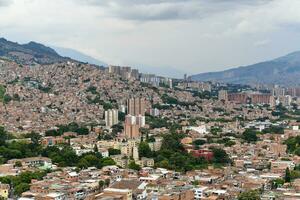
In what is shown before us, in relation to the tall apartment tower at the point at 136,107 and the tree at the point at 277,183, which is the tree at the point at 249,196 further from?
the tall apartment tower at the point at 136,107

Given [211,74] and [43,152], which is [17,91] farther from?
[211,74]

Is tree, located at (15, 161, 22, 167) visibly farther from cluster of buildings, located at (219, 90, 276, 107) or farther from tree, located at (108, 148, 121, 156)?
cluster of buildings, located at (219, 90, 276, 107)

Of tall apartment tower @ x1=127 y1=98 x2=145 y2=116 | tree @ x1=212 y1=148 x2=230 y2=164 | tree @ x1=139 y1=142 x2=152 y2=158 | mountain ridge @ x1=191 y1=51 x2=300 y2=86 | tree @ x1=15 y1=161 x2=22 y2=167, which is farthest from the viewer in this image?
mountain ridge @ x1=191 y1=51 x2=300 y2=86

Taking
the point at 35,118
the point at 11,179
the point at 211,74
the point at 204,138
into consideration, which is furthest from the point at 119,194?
the point at 211,74

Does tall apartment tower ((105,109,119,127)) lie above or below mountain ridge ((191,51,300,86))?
below

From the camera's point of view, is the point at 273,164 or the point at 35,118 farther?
the point at 35,118

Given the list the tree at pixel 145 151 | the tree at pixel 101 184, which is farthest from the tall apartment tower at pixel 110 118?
the tree at pixel 101 184

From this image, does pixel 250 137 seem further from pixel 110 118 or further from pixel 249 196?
pixel 249 196

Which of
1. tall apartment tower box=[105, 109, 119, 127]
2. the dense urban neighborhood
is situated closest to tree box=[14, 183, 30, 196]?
the dense urban neighborhood

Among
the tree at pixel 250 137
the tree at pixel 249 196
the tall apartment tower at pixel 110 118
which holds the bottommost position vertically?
the tree at pixel 249 196
